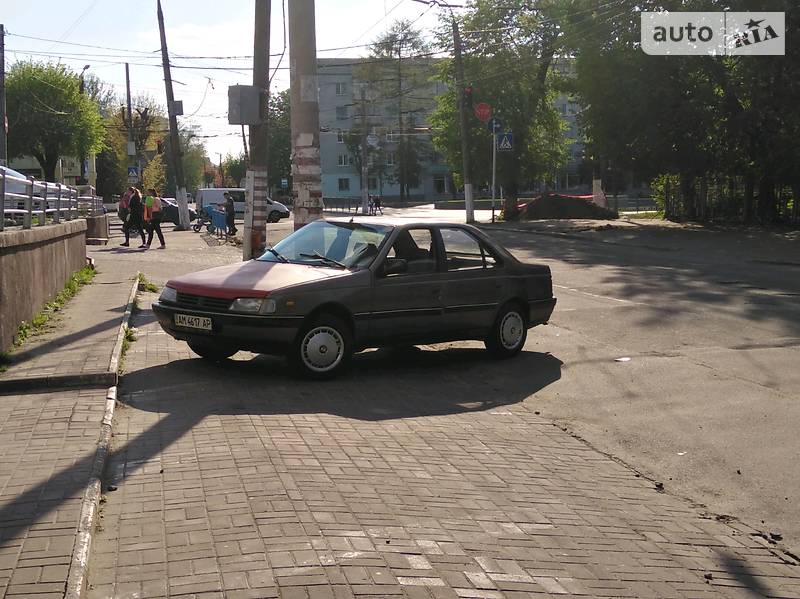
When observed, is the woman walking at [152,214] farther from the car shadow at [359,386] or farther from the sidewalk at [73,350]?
the car shadow at [359,386]

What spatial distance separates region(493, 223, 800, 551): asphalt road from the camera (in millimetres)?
6426

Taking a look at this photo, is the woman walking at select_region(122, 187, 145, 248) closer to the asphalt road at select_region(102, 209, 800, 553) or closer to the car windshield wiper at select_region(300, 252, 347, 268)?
the asphalt road at select_region(102, 209, 800, 553)

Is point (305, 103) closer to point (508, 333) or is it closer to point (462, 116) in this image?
point (508, 333)

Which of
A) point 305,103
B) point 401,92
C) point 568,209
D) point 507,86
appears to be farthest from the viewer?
point 401,92

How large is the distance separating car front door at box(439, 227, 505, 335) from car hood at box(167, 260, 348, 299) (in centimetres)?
128

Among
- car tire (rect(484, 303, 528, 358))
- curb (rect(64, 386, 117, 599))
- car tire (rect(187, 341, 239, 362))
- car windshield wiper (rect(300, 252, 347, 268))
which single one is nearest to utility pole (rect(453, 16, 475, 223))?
car tire (rect(484, 303, 528, 358))

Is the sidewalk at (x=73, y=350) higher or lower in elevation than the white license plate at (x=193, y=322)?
lower

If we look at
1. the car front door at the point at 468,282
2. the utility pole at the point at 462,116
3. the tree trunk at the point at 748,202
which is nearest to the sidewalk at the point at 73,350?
the car front door at the point at 468,282

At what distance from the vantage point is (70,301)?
14156 millimetres

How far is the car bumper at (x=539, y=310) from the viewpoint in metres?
10.8

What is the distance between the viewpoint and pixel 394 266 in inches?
377

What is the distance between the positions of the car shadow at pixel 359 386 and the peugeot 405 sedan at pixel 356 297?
0.28 meters

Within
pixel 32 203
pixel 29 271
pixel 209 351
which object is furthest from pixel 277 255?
pixel 32 203

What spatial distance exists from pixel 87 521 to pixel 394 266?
5244mm
